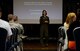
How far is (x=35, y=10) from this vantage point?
13148mm

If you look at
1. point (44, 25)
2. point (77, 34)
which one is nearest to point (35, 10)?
point (44, 25)

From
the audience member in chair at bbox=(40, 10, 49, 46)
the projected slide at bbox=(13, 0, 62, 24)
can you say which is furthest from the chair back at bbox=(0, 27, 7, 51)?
the projected slide at bbox=(13, 0, 62, 24)

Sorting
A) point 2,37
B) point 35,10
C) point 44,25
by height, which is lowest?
point 44,25

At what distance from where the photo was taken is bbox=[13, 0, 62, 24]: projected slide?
42.9 ft

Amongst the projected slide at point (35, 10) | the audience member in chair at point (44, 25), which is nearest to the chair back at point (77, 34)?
the audience member in chair at point (44, 25)

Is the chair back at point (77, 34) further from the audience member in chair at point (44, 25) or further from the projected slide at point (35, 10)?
the projected slide at point (35, 10)

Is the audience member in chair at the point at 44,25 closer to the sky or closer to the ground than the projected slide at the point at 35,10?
closer to the ground

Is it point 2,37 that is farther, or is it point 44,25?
point 44,25

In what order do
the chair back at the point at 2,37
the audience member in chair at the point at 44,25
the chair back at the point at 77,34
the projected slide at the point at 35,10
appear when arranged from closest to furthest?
the chair back at the point at 2,37 < the chair back at the point at 77,34 < the audience member in chair at the point at 44,25 < the projected slide at the point at 35,10

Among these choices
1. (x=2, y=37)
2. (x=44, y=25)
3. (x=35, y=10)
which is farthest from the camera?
(x=35, y=10)

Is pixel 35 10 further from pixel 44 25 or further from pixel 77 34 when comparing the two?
pixel 77 34

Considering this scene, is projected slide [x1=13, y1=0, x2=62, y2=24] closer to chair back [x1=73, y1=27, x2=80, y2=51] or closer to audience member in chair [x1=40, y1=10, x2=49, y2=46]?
audience member in chair [x1=40, y1=10, x2=49, y2=46]

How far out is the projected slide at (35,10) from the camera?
13.1m

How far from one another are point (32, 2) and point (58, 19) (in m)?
1.51
